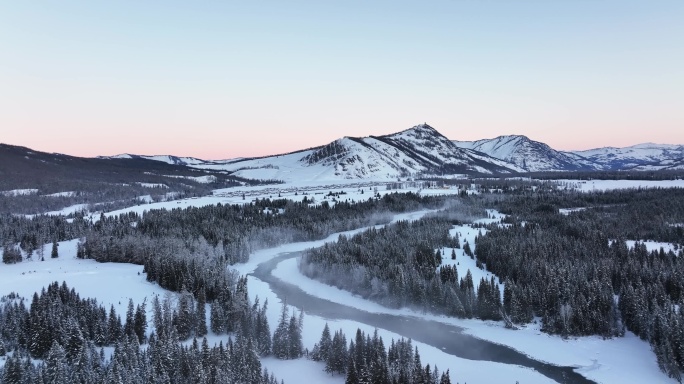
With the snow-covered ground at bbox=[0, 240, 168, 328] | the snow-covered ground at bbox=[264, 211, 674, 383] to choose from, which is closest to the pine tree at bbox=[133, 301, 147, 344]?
the snow-covered ground at bbox=[0, 240, 168, 328]

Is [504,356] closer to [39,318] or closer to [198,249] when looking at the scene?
[39,318]

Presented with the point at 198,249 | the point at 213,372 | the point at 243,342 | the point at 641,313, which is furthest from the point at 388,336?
the point at 198,249

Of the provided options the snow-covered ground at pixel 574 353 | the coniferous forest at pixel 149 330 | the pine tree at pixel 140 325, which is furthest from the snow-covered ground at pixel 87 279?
the snow-covered ground at pixel 574 353

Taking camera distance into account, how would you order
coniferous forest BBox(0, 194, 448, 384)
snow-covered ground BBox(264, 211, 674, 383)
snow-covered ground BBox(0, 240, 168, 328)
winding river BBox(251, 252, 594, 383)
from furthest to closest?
1. snow-covered ground BBox(0, 240, 168, 328)
2. winding river BBox(251, 252, 594, 383)
3. snow-covered ground BBox(264, 211, 674, 383)
4. coniferous forest BBox(0, 194, 448, 384)

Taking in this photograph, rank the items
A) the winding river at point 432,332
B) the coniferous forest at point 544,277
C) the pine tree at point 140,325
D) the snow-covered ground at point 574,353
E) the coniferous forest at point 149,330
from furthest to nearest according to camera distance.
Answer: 1. the coniferous forest at point 544,277
2. the pine tree at point 140,325
3. the winding river at point 432,332
4. the snow-covered ground at point 574,353
5. the coniferous forest at point 149,330

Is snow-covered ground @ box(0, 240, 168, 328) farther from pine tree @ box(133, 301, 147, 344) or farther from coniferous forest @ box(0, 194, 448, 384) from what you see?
pine tree @ box(133, 301, 147, 344)

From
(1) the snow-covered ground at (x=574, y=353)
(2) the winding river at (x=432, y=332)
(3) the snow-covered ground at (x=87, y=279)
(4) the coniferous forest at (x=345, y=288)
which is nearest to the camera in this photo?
(4) the coniferous forest at (x=345, y=288)

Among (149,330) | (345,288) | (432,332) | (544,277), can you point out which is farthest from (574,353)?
(149,330)

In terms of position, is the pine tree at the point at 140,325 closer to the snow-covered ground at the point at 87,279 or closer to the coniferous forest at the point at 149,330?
the coniferous forest at the point at 149,330
